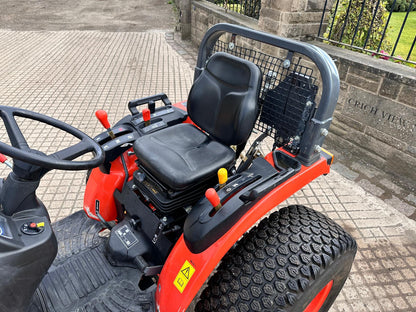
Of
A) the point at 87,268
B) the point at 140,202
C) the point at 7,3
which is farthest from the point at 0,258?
the point at 7,3

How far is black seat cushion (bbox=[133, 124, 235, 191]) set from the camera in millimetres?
1646

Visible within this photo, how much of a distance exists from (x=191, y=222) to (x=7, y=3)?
13.8 m

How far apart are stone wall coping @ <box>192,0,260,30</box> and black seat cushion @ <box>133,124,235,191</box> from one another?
292 cm

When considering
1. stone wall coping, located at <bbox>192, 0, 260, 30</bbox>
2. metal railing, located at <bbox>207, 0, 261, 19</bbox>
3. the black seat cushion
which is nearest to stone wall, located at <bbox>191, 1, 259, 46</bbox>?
stone wall coping, located at <bbox>192, 0, 260, 30</bbox>

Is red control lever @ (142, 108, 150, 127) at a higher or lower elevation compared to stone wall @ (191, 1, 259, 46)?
higher

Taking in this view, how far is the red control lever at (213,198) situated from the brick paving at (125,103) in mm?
1279

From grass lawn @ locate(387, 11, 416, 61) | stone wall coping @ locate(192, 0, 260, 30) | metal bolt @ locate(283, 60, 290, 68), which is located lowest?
grass lawn @ locate(387, 11, 416, 61)

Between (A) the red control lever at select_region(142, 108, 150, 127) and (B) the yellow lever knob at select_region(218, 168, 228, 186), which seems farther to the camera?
(A) the red control lever at select_region(142, 108, 150, 127)

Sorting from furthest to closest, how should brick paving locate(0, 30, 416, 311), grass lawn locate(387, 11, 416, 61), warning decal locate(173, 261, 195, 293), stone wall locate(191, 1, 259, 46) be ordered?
grass lawn locate(387, 11, 416, 61) → stone wall locate(191, 1, 259, 46) → brick paving locate(0, 30, 416, 311) → warning decal locate(173, 261, 195, 293)

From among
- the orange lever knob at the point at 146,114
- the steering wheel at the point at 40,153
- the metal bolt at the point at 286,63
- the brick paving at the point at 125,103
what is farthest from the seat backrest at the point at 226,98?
the brick paving at the point at 125,103

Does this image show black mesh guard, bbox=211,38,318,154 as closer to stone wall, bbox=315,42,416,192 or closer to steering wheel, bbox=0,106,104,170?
steering wheel, bbox=0,106,104,170

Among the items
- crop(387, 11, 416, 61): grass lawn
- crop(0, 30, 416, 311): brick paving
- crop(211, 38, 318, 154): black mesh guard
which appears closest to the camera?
crop(211, 38, 318, 154): black mesh guard

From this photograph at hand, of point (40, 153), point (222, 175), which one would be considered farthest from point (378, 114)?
point (40, 153)

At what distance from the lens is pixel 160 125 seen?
2162 millimetres
